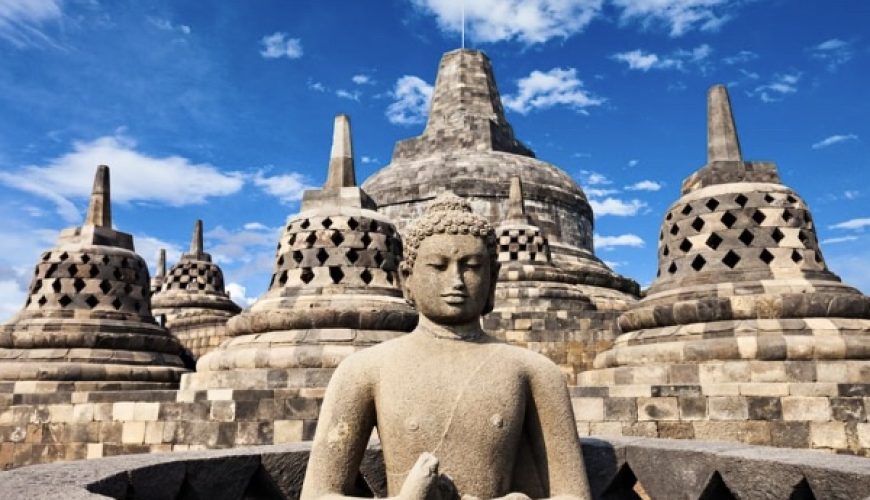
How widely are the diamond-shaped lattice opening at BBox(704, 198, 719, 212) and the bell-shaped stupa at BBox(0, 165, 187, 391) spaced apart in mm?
7632

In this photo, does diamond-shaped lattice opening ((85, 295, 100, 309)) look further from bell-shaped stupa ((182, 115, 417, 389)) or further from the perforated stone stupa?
the perforated stone stupa

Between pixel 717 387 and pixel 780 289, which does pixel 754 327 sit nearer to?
pixel 780 289

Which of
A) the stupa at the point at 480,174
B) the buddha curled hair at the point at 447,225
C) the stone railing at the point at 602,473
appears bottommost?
the stone railing at the point at 602,473

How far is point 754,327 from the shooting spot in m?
6.56

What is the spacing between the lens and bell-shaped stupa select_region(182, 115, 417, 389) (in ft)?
23.1

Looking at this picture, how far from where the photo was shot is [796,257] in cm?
719

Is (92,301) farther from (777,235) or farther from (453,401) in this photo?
(777,235)

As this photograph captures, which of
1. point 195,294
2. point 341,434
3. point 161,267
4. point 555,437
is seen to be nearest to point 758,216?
point 555,437

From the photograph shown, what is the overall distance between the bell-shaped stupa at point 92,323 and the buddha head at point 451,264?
746 cm

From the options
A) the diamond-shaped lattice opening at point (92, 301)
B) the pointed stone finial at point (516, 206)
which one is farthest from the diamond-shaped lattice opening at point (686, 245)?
the pointed stone finial at point (516, 206)

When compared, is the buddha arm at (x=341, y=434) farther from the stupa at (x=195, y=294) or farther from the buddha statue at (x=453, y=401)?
the stupa at (x=195, y=294)

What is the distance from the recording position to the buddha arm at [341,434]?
2572mm

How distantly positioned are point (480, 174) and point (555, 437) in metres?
18.3

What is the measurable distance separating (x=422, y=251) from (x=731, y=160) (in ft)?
21.5
